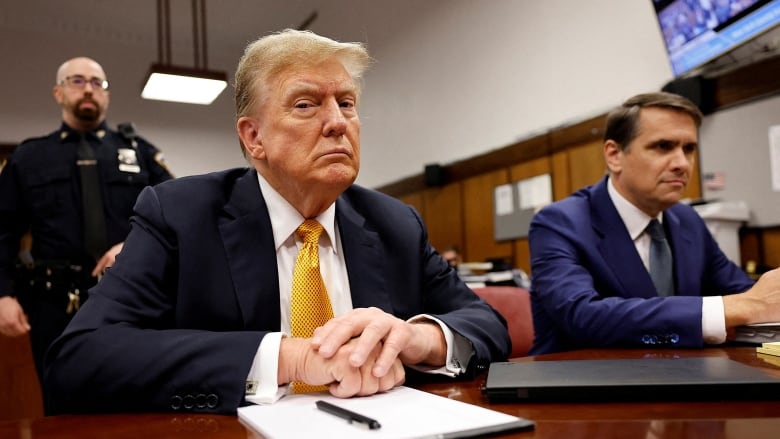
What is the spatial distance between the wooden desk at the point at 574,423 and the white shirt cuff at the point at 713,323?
481 millimetres

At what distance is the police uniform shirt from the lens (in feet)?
8.99

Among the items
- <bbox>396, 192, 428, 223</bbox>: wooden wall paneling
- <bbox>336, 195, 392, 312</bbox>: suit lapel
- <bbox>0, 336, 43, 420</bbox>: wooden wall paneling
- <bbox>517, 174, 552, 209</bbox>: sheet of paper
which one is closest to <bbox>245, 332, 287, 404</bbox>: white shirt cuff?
<bbox>336, 195, 392, 312</bbox>: suit lapel

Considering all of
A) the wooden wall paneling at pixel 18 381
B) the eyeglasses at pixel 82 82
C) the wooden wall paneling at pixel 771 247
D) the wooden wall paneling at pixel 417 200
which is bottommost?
the wooden wall paneling at pixel 18 381

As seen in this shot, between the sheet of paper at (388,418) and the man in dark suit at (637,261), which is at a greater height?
the man in dark suit at (637,261)

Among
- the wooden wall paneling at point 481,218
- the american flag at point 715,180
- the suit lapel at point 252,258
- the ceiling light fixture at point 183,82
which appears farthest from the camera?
the wooden wall paneling at point 481,218

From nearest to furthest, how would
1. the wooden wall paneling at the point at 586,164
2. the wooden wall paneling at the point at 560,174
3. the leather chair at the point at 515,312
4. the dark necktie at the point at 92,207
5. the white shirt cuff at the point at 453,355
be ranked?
the white shirt cuff at the point at 453,355, the leather chair at the point at 515,312, the dark necktie at the point at 92,207, the wooden wall paneling at the point at 586,164, the wooden wall paneling at the point at 560,174

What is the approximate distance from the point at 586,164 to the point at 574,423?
4786 mm

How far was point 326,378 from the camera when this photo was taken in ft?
3.02

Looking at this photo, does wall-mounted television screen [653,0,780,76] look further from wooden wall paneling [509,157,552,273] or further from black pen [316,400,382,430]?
black pen [316,400,382,430]

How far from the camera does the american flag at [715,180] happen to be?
13.5 ft

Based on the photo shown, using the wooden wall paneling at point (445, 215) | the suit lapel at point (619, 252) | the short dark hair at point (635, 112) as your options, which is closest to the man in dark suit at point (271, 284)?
the suit lapel at point (619, 252)

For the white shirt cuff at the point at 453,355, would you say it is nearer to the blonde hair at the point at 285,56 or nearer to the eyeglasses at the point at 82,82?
the blonde hair at the point at 285,56

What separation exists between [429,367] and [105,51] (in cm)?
855

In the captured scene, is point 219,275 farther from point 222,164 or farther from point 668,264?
point 222,164
